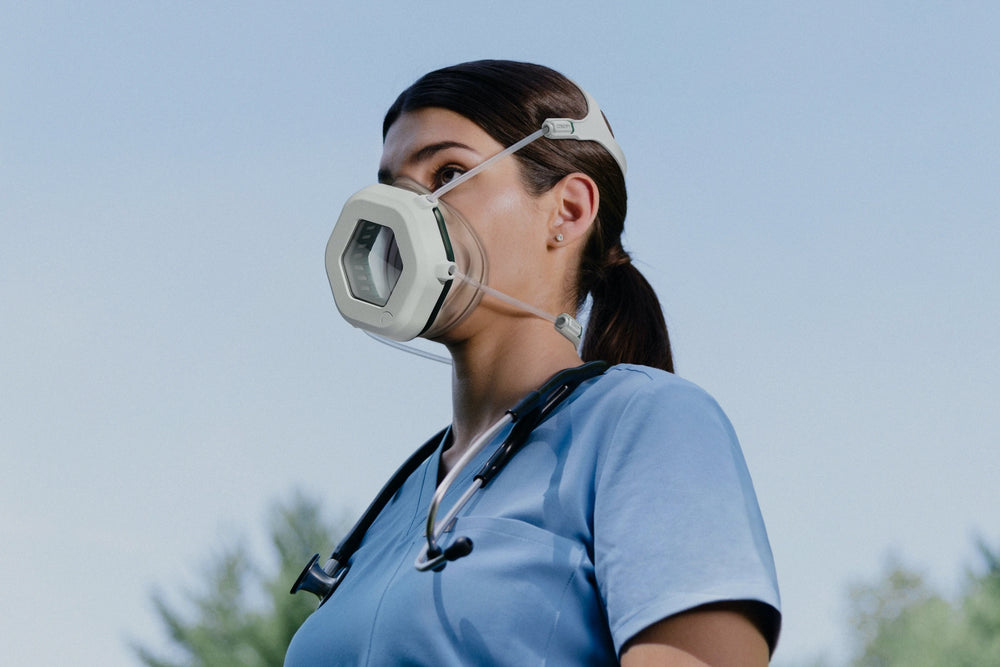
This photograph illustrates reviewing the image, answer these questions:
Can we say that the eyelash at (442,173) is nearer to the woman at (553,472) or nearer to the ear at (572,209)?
the woman at (553,472)

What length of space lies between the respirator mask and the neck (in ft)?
0.11

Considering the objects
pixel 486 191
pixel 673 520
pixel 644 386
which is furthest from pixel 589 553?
pixel 486 191

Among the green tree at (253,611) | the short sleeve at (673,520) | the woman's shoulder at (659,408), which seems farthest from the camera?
the green tree at (253,611)

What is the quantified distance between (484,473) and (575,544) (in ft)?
0.76

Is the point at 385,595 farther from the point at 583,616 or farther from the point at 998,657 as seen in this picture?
the point at 998,657

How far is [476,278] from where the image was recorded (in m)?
1.85

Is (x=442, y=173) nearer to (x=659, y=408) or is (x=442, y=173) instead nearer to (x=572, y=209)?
(x=572, y=209)

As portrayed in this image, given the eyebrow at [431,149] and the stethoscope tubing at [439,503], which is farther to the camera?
the eyebrow at [431,149]

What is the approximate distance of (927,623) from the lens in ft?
61.9

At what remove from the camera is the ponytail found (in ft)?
6.94

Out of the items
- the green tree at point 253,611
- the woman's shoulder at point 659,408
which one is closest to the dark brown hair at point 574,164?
the woman's shoulder at point 659,408

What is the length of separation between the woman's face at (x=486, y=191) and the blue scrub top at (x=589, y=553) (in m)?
0.30

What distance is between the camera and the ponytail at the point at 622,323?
83.3 inches

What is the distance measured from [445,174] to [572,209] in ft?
0.72
